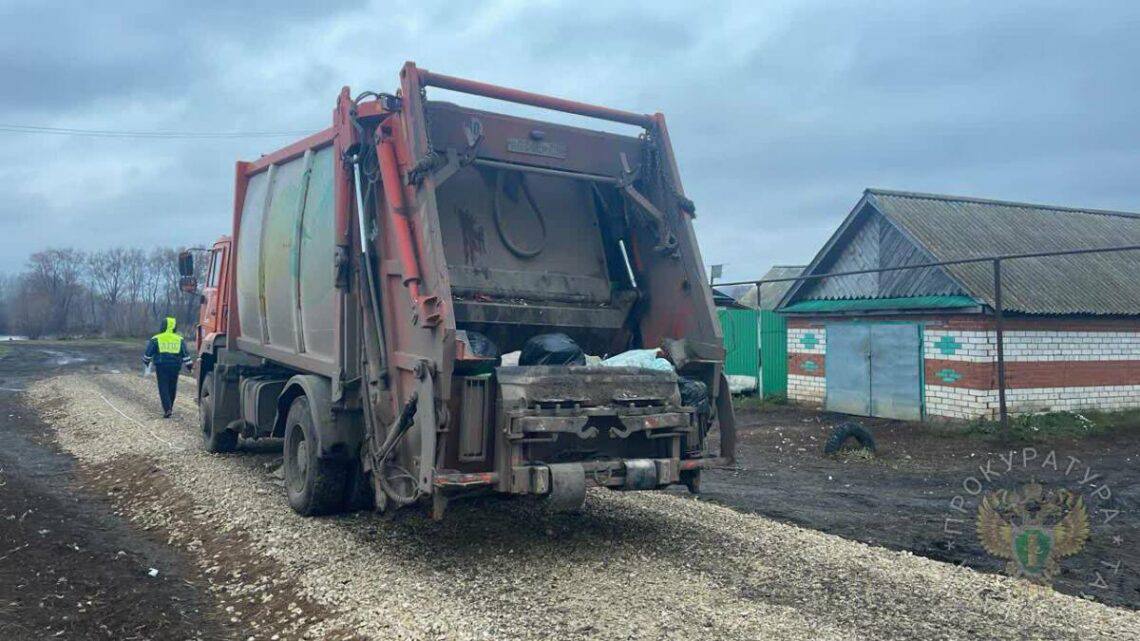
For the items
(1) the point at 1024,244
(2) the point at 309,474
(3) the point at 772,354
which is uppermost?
(1) the point at 1024,244

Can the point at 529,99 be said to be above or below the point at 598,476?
Answer: above

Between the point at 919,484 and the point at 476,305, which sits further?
the point at 919,484

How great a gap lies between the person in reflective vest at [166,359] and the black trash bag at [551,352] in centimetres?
885

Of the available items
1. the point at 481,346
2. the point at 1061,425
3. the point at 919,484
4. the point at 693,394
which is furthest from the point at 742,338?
the point at 481,346

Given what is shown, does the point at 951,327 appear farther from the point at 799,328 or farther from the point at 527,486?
the point at 527,486

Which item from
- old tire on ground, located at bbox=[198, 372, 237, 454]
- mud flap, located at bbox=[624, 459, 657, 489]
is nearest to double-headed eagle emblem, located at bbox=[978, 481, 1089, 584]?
mud flap, located at bbox=[624, 459, 657, 489]

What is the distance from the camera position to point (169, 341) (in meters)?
13.5

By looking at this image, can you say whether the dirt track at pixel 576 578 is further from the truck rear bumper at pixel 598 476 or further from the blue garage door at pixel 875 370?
the blue garage door at pixel 875 370

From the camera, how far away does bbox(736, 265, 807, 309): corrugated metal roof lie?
30592mm

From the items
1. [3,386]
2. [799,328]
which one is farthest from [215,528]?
[3,386]

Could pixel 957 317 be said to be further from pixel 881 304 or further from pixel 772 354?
pixel 772 354

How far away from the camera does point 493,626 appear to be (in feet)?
14.9

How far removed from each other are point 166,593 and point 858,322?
13.4m

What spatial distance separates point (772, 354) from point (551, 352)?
13.8m
